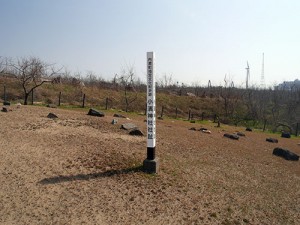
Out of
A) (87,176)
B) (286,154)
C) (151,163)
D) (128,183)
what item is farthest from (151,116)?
(286,154)

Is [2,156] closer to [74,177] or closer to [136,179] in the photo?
[74,177]

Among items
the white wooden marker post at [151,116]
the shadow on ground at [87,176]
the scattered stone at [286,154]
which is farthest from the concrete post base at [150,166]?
the scattered stone at [286,154]

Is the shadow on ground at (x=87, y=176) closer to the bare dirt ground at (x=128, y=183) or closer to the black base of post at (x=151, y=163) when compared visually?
the bare dirt ground at (x=128, y=183)

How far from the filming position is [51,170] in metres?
7.25

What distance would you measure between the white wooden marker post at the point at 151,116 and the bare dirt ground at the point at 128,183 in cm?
30

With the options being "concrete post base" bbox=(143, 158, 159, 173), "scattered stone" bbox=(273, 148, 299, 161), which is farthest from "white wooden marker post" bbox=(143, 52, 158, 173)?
"scattered stone" bbox=(273, 148, 299, 161)

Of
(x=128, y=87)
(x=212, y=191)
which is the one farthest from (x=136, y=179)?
(x=128, y=87)

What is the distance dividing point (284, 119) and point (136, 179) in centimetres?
3772

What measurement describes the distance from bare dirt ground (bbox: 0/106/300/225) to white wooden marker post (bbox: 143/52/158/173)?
296mm

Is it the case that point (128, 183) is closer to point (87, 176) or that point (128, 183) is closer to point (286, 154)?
point (87, 176)

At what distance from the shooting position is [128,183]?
6836 mm

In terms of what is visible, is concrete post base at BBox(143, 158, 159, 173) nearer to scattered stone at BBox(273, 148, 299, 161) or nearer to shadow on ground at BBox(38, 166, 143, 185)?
shadow on ground at BBox(38, 166, 143, 185)

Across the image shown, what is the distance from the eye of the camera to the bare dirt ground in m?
5.64

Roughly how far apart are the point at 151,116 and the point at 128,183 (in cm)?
174
